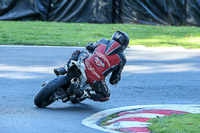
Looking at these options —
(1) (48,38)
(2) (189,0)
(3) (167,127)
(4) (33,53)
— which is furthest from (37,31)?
(3) (167,127)

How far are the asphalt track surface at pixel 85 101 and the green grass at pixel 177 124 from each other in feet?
2.52

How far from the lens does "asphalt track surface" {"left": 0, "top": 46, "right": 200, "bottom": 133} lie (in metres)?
6.84

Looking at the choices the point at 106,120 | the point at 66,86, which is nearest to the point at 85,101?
the point at 66,86

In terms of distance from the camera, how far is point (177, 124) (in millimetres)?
6293

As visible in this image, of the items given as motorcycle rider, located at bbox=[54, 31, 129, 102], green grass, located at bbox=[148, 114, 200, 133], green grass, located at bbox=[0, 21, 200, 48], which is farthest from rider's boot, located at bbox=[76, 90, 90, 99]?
green grass, located at bbox=[0, 21, 200, 48]

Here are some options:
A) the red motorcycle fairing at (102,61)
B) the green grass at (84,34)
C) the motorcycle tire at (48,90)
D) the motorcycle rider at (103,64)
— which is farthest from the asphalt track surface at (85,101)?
the green grass at (84,34)

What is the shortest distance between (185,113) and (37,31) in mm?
10970

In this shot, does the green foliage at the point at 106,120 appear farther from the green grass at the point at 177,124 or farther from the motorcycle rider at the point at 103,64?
the green grass at the point at 177,124

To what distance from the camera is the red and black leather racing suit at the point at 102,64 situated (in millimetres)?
7441

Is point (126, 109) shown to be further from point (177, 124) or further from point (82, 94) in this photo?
point (177, 124)

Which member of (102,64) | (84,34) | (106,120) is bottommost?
(84,34)

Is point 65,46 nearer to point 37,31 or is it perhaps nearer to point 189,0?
point 37,31

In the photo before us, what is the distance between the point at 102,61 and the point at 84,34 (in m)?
9.73

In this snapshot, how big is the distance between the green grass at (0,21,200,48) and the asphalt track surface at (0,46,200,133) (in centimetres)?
115
